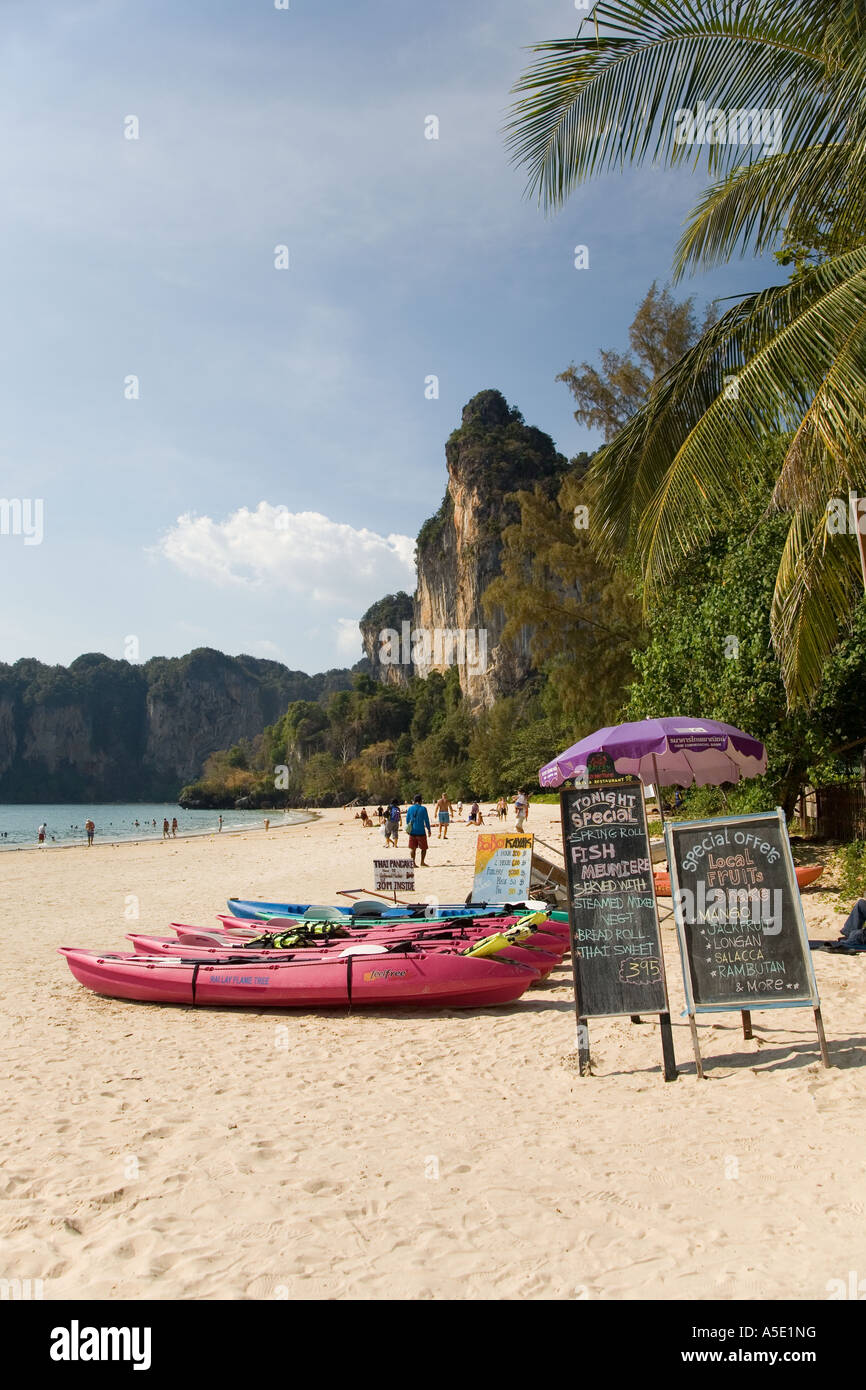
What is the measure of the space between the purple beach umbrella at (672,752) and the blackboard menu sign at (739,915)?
359 centimetres

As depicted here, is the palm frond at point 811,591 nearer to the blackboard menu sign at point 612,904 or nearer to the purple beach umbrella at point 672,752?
the purple beach umbrella at point 672,752

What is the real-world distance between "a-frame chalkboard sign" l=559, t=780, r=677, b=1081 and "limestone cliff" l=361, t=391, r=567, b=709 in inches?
2544

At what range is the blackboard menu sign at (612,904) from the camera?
562cm

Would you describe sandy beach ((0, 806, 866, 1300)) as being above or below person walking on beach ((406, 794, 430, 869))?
below

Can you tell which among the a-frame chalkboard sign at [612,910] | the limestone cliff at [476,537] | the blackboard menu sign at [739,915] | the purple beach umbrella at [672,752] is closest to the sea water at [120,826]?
the limestone cliff at [476,537]

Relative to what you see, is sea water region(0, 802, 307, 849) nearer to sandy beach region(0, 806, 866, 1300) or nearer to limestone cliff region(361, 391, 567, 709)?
limestone cliff region(361, 391, 567, 709)

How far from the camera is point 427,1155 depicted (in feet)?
14.3

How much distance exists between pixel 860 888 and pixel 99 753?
176764mm

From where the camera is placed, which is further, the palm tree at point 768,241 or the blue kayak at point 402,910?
the blue kayak at point 402,910

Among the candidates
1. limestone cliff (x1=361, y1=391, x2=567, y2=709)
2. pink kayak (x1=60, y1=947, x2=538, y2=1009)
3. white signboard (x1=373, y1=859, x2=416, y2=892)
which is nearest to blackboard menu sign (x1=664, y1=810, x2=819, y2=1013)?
pink kayak (x1=60, y1=947, x2=538, y2=1009)

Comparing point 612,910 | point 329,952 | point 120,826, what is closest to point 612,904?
point 612,910

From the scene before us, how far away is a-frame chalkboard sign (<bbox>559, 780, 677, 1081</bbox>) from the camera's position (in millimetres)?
5602

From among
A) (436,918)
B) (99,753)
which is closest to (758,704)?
(436,918)

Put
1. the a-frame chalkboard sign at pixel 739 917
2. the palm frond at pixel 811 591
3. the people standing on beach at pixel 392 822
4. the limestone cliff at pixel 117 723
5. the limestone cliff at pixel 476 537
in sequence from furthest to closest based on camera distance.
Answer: the limestone cliff at pixel 117 723, the limestone cliff at pixel 476 537, the people standing on beach at pixel 392 822, the palm frond at pixel 811 591, the a-frame chalkboard sign at pixel 739 917
